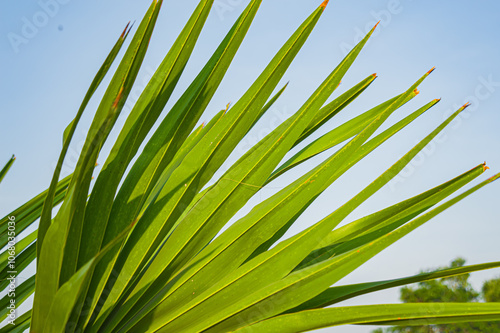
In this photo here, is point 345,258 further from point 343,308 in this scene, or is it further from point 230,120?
point 230,120

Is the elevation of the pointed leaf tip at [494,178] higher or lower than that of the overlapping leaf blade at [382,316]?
higher

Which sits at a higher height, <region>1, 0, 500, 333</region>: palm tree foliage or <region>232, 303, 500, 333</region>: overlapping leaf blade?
<region>1, 0, 500, 333</region>: palm tree foliage

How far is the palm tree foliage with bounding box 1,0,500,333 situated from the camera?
80 cm

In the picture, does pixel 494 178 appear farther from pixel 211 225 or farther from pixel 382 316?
pixel 211 225

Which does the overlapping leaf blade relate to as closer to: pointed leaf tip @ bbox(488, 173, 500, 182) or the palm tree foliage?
the palm tree foliage

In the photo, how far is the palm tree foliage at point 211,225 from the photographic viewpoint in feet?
2.61

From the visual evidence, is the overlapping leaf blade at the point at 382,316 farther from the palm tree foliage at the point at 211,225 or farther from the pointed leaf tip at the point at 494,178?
the pointed leaf tip at the point at 494,178

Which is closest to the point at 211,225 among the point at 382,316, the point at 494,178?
the point at 382,316

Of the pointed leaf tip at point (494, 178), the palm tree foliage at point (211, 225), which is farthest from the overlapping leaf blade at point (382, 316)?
the pointed leaf tip at point (494, 178)

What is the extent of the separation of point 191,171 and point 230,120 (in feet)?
0.47

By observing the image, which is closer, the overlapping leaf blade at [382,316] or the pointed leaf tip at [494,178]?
the overlapping leaf blade at [382,316]

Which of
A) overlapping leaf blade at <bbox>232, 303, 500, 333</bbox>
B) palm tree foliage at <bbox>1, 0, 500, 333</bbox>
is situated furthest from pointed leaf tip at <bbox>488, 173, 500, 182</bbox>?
Answer: overlapping leaf blade at <bbox>232, 303, 500, 333</bbox>

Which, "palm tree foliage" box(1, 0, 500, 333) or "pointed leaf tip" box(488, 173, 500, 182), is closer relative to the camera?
"palm tree foliage" box(1, 0, 500, 333)

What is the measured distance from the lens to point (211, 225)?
0.95 m
